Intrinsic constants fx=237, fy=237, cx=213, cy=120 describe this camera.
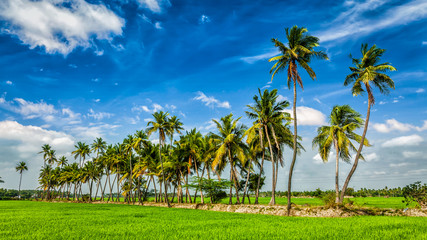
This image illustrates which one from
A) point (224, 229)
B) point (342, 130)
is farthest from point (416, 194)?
point (224, 229)

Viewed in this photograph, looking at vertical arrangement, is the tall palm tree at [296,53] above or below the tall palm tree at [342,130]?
above

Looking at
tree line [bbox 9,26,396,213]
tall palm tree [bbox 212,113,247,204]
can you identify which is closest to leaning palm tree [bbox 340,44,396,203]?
tree line [bbox 9,26,396,213]

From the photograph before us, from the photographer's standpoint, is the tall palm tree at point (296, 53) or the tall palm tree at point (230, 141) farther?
the tall palm tree at point (230, 141)

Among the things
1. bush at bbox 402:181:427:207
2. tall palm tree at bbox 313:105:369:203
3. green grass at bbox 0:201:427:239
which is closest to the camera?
green grass at bbox 0:201:427:239

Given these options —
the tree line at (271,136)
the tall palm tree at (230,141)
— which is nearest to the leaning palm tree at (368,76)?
the tree line at (271,136)

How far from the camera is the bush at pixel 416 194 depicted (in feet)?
58.7

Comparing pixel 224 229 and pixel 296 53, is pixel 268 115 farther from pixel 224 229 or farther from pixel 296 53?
pixel 224 229

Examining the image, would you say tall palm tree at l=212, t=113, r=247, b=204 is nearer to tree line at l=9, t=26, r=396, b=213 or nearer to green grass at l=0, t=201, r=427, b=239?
tree line at l=9, t=26, r=396, b=213

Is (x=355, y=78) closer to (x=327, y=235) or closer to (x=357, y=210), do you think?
(x=357, y=210)

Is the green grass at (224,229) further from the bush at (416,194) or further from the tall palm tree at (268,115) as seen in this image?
the tall palm tree at (268,115)

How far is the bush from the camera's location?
17892 millimetres

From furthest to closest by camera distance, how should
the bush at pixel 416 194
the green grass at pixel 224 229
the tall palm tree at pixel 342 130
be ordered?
A: 1. the tall palm tree at pixel 342 130
2. the bush at pixel 416 194
3. the green grass at pixel 224 229

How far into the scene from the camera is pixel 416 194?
1842cm

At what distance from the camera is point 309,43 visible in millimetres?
22266
